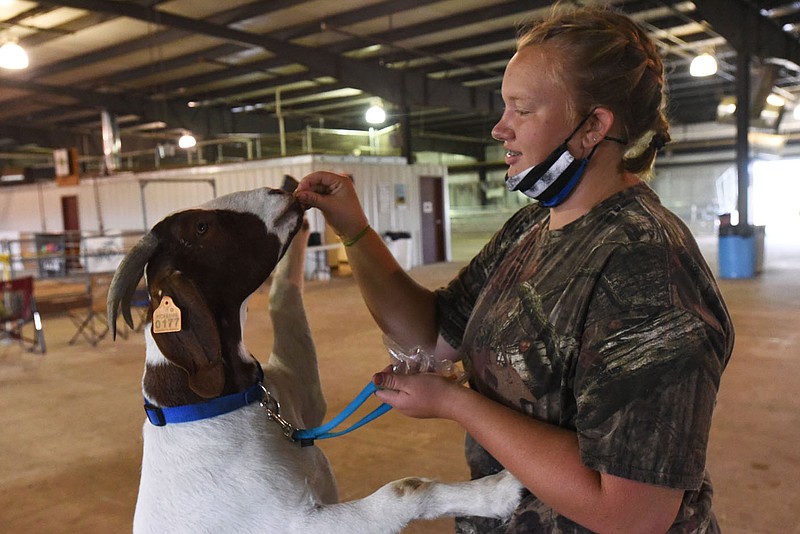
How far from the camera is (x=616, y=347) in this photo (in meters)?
1.01

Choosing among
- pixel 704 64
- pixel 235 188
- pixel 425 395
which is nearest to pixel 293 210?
pixel 425 395

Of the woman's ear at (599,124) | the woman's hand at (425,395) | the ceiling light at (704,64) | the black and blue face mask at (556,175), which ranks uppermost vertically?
the ceiling light at (704,64)

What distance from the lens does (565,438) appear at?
3.55 feet

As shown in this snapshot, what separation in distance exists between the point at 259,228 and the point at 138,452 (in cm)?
336

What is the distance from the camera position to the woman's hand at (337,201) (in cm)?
176

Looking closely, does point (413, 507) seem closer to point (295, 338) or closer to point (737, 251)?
point (295, 338)

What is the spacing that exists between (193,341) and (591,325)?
0.79m

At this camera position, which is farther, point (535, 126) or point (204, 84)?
point (204, 84)

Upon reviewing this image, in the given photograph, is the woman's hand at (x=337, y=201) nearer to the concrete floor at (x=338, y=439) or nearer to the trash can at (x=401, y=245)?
the concrete floor at (x=338, y=439)

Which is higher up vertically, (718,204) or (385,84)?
(385,84)

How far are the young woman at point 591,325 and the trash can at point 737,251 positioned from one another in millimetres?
10738

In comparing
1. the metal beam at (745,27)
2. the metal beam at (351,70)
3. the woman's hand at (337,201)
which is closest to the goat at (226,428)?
the woman's hand at (337,201)

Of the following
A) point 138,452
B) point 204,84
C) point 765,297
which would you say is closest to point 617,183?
point 138,452

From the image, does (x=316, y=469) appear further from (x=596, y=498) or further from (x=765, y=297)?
(x=765, y=297)
